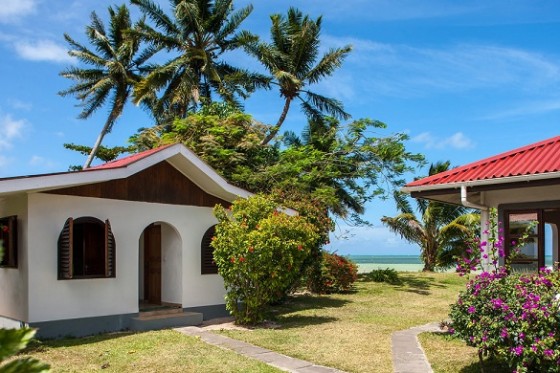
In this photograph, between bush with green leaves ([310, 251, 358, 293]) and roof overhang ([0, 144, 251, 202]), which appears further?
bush with green leaves ([310, 251, 358, 293])

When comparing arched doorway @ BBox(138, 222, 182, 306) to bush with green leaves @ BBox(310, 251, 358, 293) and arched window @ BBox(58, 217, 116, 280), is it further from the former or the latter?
bush with green leaves @ BBox(310, 251, 358, 293)

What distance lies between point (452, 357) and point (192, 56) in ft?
74.3

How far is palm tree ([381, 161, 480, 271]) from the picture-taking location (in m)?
27.2

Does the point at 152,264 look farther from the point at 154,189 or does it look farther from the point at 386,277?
the point at 386,277

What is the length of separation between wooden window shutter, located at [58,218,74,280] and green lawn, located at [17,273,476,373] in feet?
4.25

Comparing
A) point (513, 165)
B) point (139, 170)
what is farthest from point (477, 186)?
point (139, 170)

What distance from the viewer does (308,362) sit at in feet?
28.8

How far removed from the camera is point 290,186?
1866cm

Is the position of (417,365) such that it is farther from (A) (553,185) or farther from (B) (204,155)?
(B) (204,155)

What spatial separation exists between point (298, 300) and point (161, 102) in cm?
1526

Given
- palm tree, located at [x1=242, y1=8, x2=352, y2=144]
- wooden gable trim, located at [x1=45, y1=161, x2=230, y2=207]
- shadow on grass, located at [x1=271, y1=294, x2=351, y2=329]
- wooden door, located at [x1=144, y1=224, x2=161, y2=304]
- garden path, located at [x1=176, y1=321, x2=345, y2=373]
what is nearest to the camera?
garden path, located at [x1=176, y1=321, x2=345, y2=373]

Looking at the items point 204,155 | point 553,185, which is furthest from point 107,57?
point 553,185

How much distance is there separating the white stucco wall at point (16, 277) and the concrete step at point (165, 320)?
2258mm

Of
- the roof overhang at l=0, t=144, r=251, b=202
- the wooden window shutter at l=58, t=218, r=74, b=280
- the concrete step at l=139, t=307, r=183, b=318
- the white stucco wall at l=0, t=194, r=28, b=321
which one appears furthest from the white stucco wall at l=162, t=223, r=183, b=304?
the white stucco wall at l=0, t=194, r=28, b=321
